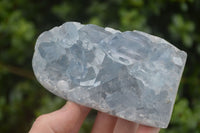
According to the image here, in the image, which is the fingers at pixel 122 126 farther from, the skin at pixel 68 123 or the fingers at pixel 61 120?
the fingers at pixel 61 120

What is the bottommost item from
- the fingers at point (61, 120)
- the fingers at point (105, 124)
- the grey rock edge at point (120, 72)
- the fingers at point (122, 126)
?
the fingers at point (105, 124)

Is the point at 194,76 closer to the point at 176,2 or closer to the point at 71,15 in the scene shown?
the point at 176,2

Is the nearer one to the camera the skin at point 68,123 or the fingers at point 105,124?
the skin at point 68,123

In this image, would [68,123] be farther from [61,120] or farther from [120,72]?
[120,72]

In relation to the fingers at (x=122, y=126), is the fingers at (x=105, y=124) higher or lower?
lower

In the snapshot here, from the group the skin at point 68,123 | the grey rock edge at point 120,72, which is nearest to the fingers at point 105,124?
the skin at point 68,123

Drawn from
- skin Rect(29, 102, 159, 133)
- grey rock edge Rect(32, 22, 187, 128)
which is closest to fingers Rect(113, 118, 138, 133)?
skin Rect(29, 102, 159, 133)

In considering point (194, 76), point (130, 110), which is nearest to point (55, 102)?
point (130, 110)
